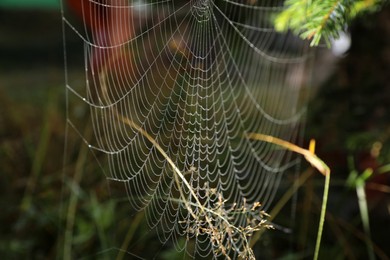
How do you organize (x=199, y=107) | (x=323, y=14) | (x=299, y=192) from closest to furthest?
(x=323, y=14) < (x=199, y=107) < (x=299, y=192)

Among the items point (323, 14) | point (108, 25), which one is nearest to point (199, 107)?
point (108, 25)

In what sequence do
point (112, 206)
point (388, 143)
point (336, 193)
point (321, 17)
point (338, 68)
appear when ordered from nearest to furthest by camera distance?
point (321, 17)
point (388, 143)
point (112, 206)
point (338, 68)
point (336, 193)

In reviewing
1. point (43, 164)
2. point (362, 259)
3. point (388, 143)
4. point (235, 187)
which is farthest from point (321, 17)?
point (43, 164)

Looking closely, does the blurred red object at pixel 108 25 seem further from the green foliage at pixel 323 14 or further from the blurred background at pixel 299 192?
the green foliage at pixel 323 14

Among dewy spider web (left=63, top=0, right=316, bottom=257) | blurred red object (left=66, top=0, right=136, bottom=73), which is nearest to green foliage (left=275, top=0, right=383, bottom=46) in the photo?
dewy spider web (left=63, top=0, right=316, bottom=257)

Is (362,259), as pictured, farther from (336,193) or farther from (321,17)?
(321,17)

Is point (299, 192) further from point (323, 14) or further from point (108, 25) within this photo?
point (323, 14)

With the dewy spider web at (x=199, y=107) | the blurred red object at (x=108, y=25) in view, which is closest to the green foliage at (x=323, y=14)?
the dewy spider web at (x=199, y=107)
